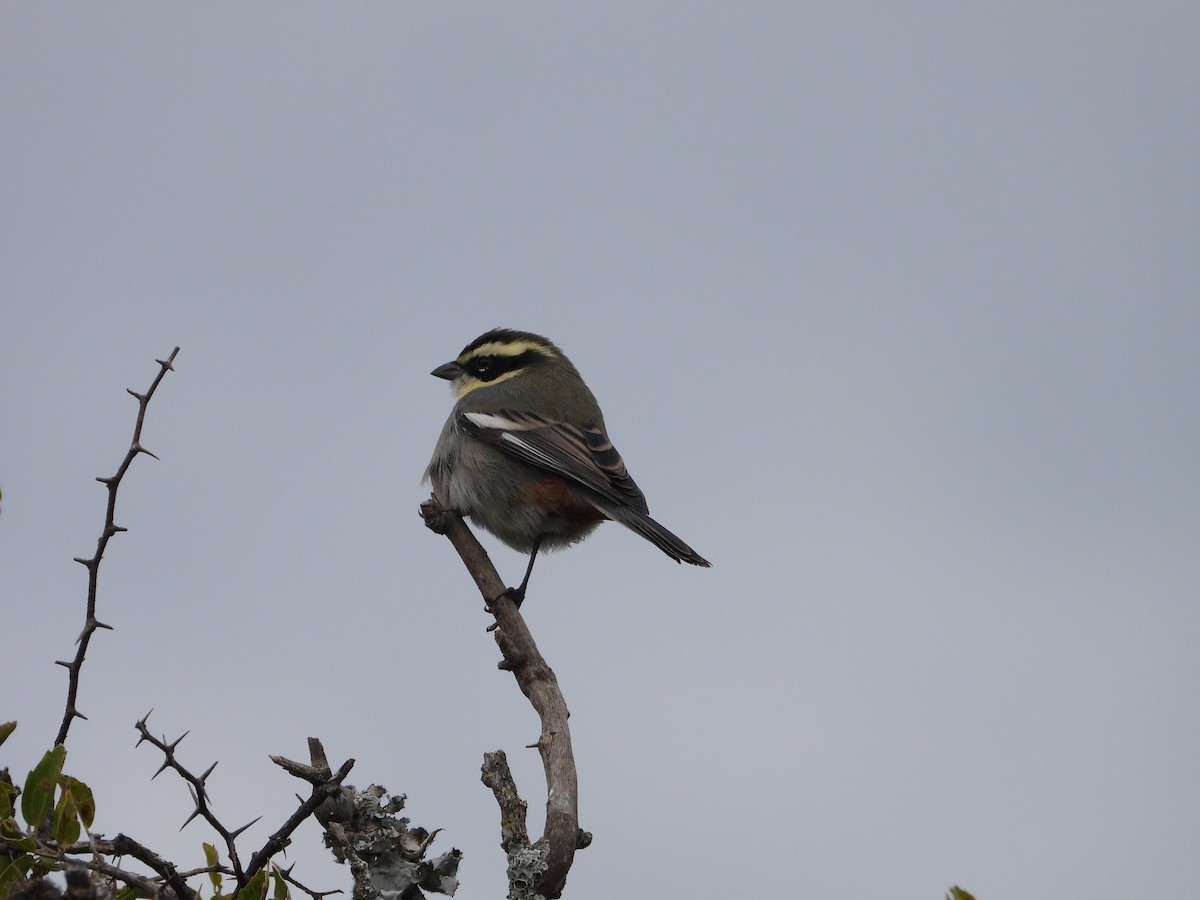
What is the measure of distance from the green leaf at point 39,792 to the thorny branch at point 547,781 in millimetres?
1340

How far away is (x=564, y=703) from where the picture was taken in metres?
5.20

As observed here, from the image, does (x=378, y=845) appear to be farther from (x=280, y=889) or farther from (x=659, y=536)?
(x=659, y=536)

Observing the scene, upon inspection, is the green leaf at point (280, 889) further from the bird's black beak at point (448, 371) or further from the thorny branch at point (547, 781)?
the bird's black beak at point (448, 371)

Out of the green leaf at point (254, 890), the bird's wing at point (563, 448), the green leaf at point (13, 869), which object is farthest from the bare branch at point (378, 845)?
the bird's wing at point (563, 448)

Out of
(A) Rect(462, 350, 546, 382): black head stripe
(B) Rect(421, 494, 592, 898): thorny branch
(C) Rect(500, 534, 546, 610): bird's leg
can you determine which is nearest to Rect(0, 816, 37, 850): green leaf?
(B) Rect(421, 494, 592, 898): thorny branch

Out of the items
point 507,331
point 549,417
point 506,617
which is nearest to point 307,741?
point 506,617

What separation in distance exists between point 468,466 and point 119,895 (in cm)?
475

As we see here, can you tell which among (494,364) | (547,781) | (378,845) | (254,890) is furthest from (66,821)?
(494,364)

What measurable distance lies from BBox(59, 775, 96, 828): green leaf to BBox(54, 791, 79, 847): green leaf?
2.5 inches

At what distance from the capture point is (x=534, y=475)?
8.26 metres

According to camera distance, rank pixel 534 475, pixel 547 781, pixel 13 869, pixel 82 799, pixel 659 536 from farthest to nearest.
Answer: pixel 534 475, pixel 659 536, pixel 547 781, pixel 82 799, pixel 13 869

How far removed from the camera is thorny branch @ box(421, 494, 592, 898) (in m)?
4.30

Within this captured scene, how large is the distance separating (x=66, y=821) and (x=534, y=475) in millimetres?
4609

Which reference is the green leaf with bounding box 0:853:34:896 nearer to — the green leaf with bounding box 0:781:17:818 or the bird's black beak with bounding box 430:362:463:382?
the green leaf with bounding box 0:781:17:818
